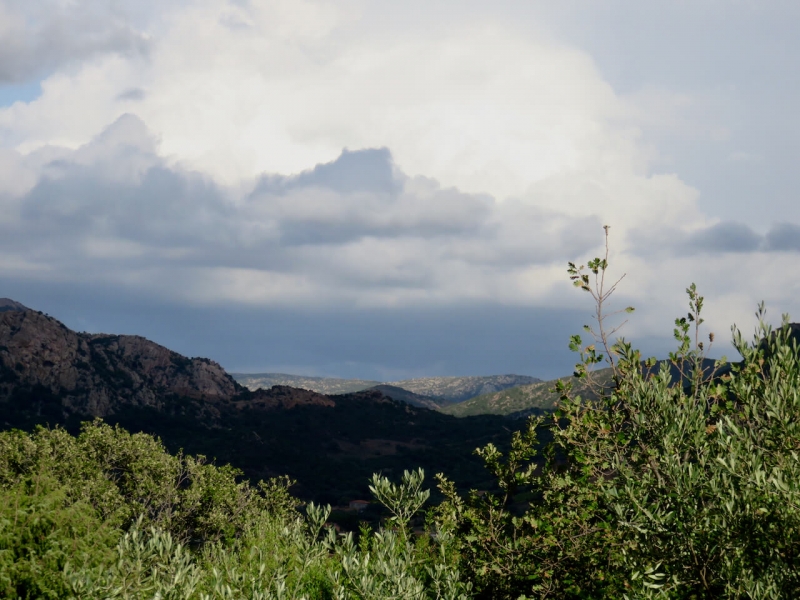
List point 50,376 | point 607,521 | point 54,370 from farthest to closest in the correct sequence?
point 54,370 → point 50,376 → point 607,521

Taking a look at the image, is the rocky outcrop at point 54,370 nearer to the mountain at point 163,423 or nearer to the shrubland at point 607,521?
the mountain at point 163,423

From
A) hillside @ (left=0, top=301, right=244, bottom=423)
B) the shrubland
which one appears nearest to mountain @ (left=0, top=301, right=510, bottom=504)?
hillside @ (left=0, top=301, right=244, bottom=423)

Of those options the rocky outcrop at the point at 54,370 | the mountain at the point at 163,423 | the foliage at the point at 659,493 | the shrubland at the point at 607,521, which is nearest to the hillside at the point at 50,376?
the rocky outcrop at the point at 54,370

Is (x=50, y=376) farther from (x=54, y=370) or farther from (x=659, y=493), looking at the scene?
(x=659, y=493)

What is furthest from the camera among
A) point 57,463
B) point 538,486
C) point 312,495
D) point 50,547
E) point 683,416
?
point 312,495

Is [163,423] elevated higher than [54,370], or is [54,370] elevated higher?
[54,370]

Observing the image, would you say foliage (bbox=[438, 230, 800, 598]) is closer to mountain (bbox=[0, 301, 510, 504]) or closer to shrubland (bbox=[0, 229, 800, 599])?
shrubland (bbox=[0, 229, 800, 599])

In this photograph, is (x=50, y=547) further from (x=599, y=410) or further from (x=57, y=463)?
(x=57, y=463)

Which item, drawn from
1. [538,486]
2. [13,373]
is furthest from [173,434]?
[538,486]

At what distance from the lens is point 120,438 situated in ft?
161

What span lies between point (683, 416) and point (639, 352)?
1.84m

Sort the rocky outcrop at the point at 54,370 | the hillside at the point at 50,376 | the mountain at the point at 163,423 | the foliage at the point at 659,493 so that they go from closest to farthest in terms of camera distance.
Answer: the foliage at the point at 659,493
the mountain at the point at 163,423
the hillside at the point at 50,376
the rocky outcrop at the point at 54,370

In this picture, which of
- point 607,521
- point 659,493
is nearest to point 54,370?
point 607,521

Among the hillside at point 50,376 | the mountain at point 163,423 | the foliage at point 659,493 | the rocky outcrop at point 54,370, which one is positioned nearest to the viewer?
the foliage at point 659,493
